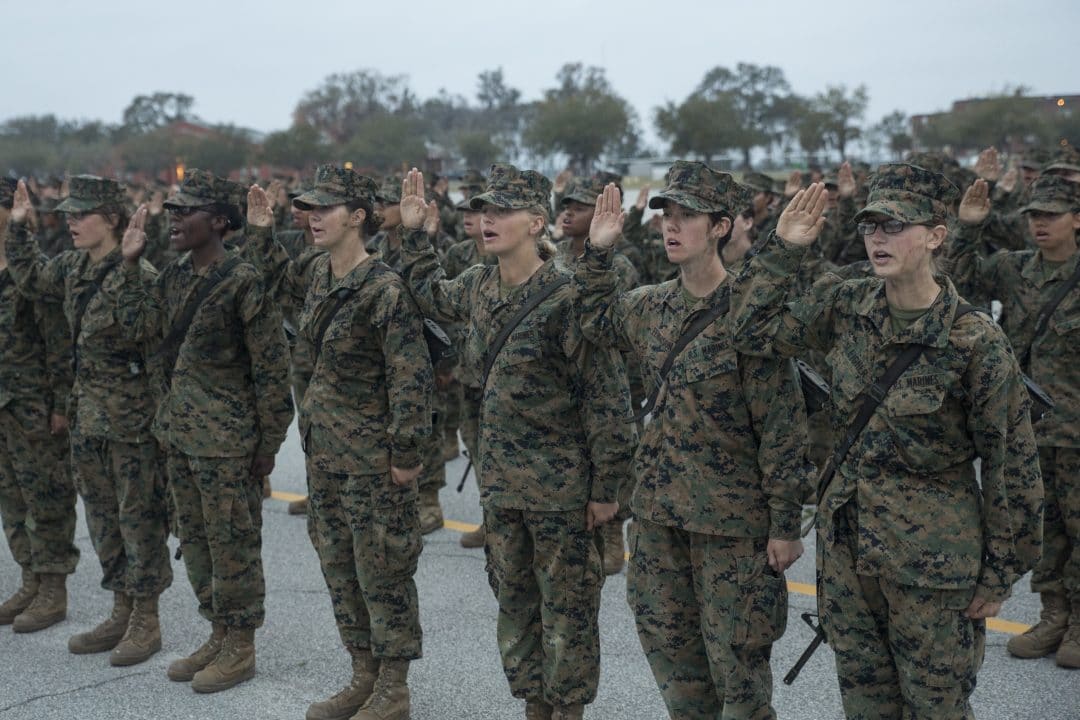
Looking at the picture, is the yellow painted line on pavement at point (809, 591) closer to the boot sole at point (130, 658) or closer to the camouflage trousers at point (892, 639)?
the camouflage trousers at point (892, 639)

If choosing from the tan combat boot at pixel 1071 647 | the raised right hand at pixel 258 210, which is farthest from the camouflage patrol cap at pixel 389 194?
the tan combat boot at pixel 1071 647

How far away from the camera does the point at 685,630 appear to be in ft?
12.5

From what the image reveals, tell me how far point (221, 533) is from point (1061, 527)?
413 centimetres

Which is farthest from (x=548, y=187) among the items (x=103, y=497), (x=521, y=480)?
(x=103, y=497)

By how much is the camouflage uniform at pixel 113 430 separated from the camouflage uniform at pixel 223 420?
0.28m

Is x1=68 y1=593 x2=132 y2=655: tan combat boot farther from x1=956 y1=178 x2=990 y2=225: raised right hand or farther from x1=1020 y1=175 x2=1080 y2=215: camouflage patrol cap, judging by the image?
x1=1020 y1=175 x2=1080 y2=215: camouflage patrol cap

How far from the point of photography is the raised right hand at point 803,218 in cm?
352

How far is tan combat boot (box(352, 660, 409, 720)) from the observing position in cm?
468

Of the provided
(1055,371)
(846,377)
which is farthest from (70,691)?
(1055,371)

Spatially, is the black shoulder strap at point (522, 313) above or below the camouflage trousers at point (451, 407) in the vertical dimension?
above

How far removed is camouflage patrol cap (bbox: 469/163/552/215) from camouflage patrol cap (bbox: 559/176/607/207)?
2.06 metres

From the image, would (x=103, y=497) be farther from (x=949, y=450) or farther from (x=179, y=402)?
(x=949, y=450)

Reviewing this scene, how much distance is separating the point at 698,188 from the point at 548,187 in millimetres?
856

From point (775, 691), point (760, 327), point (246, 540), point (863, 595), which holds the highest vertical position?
point (760, 327)
